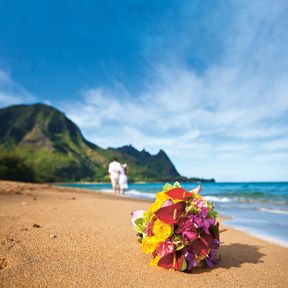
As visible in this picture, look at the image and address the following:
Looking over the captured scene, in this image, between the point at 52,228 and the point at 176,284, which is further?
the point at 52,228

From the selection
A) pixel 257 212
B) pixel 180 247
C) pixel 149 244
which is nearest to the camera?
pixel 180 247

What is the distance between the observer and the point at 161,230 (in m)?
1.97

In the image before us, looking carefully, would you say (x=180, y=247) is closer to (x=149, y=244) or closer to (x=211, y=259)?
(x=149, y=244)

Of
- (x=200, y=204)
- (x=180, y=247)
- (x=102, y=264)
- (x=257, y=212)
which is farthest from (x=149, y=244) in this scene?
(x=257, y=212)

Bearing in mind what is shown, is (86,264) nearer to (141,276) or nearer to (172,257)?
(141,276)

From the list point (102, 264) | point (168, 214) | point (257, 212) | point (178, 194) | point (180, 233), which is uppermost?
point (178, 194)

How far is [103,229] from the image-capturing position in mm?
3318

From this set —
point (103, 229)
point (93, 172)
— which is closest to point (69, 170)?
point (93, 172)

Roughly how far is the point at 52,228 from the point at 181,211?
1704mm

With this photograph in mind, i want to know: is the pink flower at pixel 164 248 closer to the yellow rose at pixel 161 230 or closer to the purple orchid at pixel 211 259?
the yellow rose at pixel 161 230

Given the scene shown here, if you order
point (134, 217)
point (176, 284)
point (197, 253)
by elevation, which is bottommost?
point (176, 284)

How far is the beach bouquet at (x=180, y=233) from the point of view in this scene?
76.1 inches

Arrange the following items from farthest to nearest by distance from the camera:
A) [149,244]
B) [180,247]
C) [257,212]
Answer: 1. [257,212]
2. [149,244]
3. [180,247]

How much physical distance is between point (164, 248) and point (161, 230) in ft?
0.41
